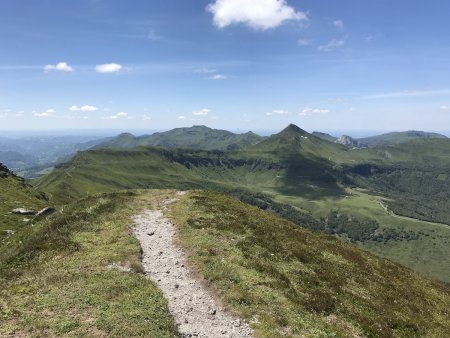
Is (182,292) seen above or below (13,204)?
above

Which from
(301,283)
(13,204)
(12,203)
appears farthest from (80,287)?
(12,203)

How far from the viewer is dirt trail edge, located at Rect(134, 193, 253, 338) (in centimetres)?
2308

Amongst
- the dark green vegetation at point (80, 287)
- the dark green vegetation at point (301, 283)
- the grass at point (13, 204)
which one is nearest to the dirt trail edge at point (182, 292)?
the dark green vegetation at point (80, 287)

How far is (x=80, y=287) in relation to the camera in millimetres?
25750

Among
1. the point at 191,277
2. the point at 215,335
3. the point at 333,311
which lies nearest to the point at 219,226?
the point at 191,277

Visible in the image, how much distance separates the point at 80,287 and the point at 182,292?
7.09 meters

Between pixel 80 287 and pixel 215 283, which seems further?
pixel 215 283

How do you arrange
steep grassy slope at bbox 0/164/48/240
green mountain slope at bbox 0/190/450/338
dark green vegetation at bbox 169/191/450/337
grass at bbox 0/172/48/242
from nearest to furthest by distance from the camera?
green mountain slope at bbox 0/190/450/338
dark green vegetation at bbox 169/191/450/337
grass at bbox 0/172/48/242
steep grassy slope at bbox 0/164/48/240

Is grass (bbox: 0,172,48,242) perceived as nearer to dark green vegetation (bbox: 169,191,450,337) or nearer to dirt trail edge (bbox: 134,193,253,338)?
dirt trail edge (bbox: 134,193,253,338)

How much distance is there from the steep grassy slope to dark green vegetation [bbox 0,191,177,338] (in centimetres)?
1822

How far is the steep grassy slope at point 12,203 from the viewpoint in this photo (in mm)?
80762

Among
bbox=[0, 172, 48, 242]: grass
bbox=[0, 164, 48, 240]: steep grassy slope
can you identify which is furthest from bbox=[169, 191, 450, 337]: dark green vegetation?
bbox=[0, 164, 48, 240]: steep grassy slope

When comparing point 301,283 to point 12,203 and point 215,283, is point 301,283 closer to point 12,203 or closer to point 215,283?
point 215,283

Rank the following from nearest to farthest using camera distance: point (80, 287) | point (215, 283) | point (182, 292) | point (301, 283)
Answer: point (80, 287) → point (182, 292) → point (215, 283) → point (301, 283)
